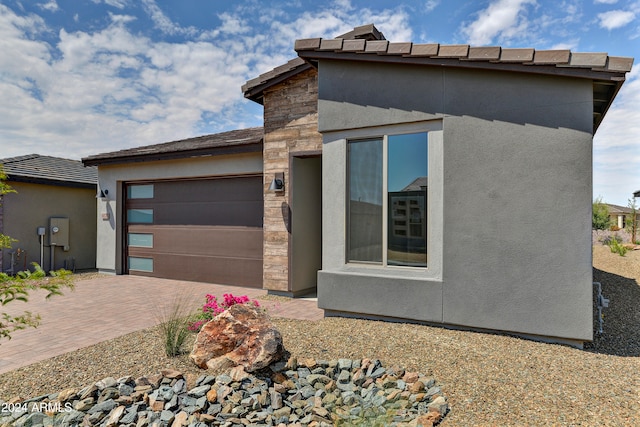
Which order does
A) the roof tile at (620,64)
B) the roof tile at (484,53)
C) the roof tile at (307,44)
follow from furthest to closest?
the roof tile at (307,44) < the roof tile at (484,53) < the roof tile at (620,64)

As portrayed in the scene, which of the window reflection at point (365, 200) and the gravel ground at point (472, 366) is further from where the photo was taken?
the window reflection at point (365, 200)

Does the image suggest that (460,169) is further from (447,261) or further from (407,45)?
(407,45)

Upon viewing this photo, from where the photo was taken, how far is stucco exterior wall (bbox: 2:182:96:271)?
10906 mm

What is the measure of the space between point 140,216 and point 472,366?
1032cm

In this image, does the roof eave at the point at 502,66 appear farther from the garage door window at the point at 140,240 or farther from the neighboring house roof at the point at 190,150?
the garage door window at the point at 140,240

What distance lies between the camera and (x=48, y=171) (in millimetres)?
12188

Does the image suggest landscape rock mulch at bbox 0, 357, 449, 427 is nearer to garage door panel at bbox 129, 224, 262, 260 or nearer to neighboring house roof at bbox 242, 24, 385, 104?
garage door panel at bbox 129, 224, 262, 260

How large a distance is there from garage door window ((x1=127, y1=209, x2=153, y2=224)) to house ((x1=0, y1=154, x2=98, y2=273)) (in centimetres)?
274

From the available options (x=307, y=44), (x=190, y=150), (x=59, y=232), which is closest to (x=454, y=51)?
(x=307, y=44)

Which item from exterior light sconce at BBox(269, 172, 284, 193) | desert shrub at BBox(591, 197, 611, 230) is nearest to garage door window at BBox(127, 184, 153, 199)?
exterior light sconce at BBox(269, 172, 284, 193)

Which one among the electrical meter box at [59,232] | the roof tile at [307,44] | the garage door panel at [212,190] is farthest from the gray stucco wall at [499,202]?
the electrical meter box at [59,232]

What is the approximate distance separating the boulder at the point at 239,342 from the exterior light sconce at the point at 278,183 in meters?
3.89

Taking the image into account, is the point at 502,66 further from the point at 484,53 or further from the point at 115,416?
the point at 115,416

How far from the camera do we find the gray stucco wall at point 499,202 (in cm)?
439
